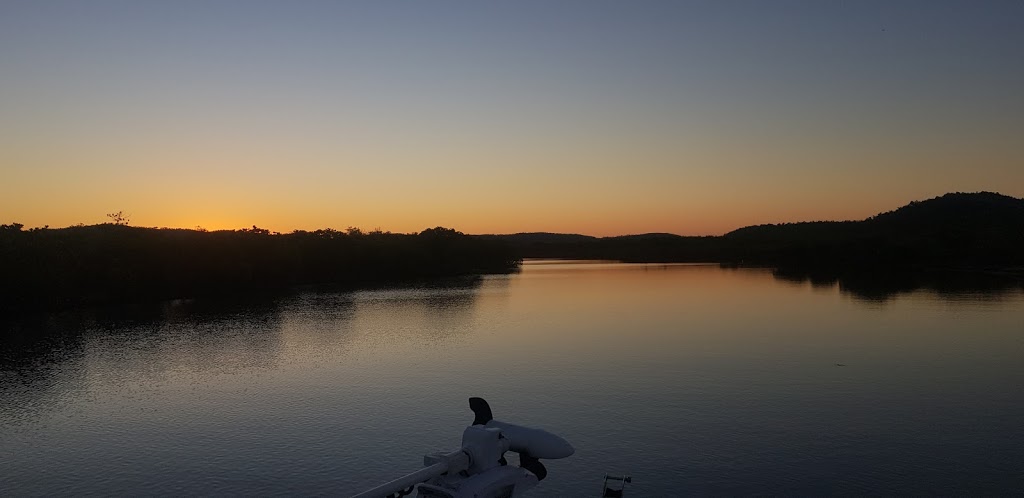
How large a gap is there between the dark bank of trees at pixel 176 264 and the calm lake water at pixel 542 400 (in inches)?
321

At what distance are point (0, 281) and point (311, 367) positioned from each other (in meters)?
36.1

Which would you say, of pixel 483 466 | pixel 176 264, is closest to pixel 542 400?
pixel 483 466

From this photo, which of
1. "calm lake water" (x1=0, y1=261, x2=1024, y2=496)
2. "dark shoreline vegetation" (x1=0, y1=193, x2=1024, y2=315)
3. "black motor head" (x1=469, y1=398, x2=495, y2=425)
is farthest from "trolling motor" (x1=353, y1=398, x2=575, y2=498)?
"dark shoreline vegetation" (x1=0, y1=193, x2=1024, y2=315)

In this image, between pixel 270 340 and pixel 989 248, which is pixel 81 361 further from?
pixel 989 248

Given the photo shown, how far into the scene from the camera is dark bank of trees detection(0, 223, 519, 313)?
5706 cm

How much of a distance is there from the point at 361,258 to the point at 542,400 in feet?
288

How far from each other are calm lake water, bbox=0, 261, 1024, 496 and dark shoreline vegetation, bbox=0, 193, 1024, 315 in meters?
12.7

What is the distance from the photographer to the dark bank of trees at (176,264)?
187 feet

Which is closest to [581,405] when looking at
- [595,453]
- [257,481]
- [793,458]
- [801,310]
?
[595,453]

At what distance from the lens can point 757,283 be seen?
83000 mm

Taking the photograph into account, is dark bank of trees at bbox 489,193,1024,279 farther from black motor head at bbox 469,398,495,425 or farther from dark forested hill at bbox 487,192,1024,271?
black motor head at bbox 469,398,495,425

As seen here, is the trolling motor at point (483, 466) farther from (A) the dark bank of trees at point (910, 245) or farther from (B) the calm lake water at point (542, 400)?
(A) the dark bank of trees at point (910, 245)

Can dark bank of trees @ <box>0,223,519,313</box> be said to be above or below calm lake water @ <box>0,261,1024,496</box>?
above

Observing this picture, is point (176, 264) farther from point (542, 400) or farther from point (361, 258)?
point (542, 400)
